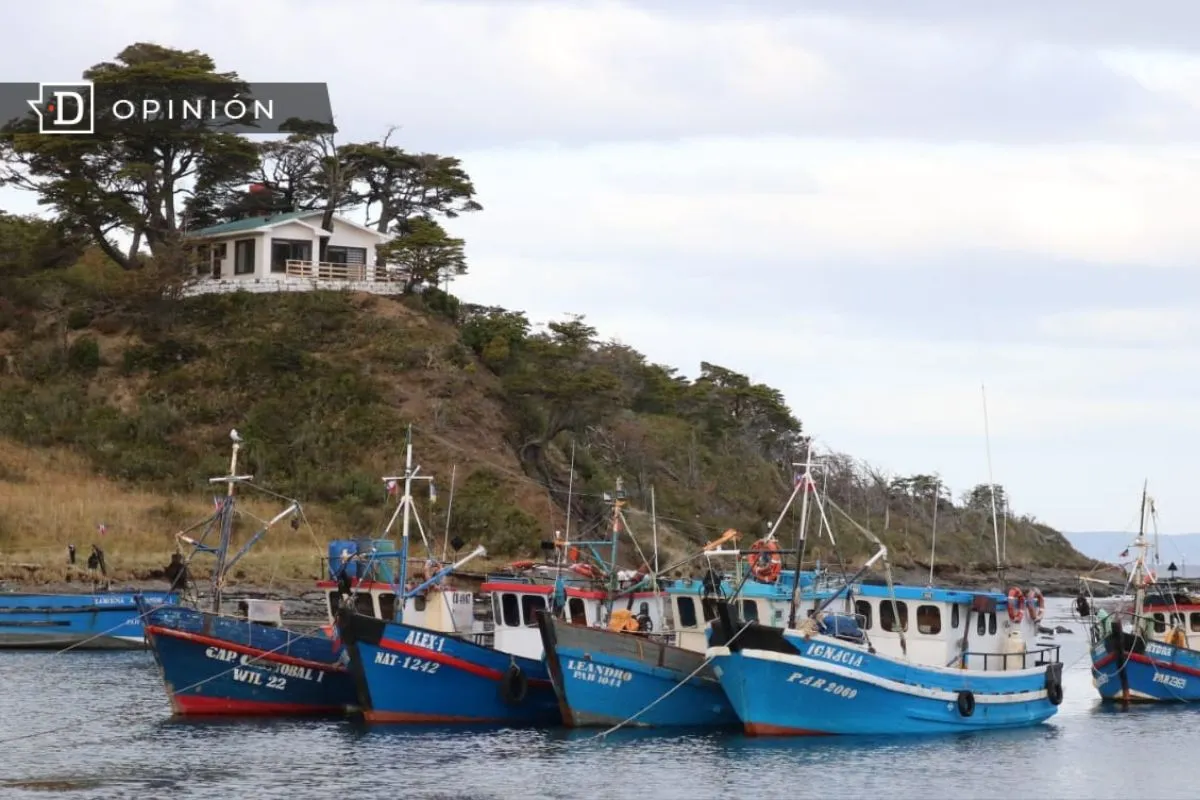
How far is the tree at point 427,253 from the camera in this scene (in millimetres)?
110181

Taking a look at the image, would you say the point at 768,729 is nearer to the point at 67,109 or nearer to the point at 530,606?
the point at 530,606

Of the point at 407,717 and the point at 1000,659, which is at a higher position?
the point at 1000,659

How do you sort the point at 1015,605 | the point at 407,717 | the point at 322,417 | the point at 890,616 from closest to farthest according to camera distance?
the point at 407,717
the point at 890,616
the point at 1015,605
the point at 322,417

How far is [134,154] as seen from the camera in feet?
356

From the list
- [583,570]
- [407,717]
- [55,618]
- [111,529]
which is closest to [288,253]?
[111,529]

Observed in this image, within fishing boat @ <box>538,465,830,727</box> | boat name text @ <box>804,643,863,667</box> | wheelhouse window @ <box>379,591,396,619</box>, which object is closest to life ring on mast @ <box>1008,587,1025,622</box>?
fishing boat @ <box>538,465,830,727</box>

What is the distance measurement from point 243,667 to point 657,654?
10.9 metres

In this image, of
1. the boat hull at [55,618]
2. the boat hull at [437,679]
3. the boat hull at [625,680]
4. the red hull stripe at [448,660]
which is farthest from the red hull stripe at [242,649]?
the boat hull at [55,618]

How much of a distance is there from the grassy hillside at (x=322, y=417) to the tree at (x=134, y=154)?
3.90m

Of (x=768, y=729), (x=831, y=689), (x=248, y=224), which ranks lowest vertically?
(x=768, y=729)

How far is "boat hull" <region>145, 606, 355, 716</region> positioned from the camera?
161 ft

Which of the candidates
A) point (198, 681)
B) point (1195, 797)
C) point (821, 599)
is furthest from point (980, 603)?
point (198, 681)

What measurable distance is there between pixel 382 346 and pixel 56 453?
1878cm

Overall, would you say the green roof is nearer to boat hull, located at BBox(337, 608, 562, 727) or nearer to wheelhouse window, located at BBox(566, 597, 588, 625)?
wheelhouse window, located at BBox(566, 597, 588, 625)
